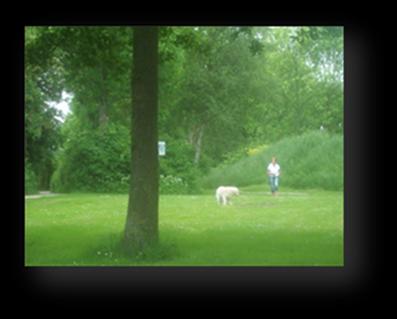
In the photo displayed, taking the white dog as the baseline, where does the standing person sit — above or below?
above

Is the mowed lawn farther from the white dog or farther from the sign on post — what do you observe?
the sign on post

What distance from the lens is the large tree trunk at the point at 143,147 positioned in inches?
215

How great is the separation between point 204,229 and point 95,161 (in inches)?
52.3

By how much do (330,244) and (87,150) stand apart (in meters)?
2.69

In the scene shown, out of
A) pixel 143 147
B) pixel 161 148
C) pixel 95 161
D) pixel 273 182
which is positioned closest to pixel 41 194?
pixel 95 161

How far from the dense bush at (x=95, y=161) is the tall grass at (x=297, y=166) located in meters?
0.86

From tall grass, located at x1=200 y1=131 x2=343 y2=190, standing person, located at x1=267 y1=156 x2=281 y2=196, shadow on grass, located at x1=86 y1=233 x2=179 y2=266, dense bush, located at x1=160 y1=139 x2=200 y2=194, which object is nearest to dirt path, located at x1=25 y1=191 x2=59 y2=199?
shadow on grass, located at x1=86 y1=233 x2=179 y2=266

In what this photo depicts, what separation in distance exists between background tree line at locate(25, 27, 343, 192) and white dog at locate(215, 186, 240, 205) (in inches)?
9.9

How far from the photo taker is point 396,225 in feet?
15.4

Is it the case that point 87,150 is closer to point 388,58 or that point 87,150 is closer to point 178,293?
point 178,293

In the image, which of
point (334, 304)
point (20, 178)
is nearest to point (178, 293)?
point (334, 304)

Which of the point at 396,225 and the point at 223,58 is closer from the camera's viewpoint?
the point at 396,225

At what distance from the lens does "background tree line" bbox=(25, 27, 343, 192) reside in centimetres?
571

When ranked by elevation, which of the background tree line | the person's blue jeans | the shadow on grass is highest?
the background tree line
